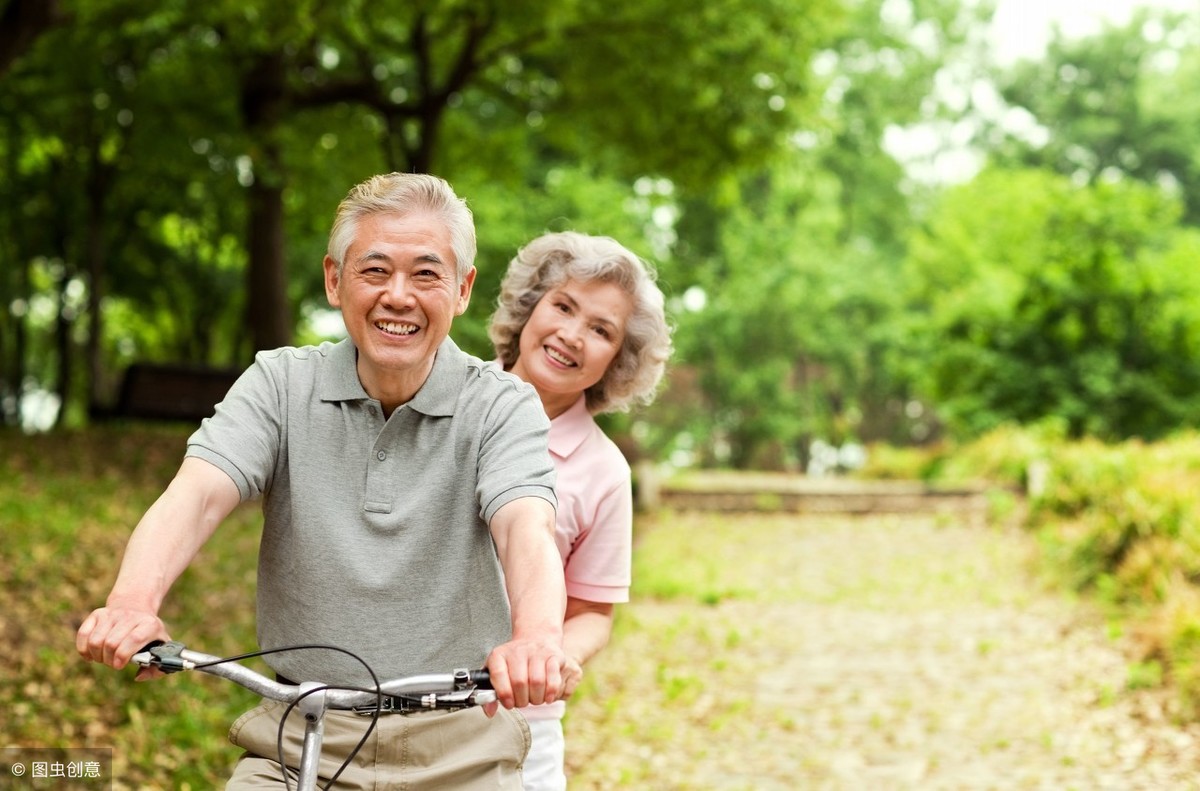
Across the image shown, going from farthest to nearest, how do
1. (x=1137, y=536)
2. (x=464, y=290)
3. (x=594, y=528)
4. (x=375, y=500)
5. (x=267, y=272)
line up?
(x=267, y=272), (x=1137, y=536), (x=594, y=528), (x=464, y=290), (x=375, y=500)

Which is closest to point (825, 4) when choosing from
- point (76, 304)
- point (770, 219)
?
point (770, 219)

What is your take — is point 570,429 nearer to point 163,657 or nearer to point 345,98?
point 163,657

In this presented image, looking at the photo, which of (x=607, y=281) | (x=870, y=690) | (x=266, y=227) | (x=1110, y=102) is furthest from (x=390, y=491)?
(x=1110, y=102)

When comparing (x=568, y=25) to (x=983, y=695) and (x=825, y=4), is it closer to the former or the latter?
(x=825, y=4)

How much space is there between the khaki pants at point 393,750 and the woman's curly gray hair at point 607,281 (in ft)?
3.84

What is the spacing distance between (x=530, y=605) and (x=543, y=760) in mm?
950

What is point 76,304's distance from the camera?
1118 inches

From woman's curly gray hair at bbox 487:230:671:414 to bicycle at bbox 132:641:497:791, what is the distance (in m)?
1.35

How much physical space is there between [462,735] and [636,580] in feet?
34.0

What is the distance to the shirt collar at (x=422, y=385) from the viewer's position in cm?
234

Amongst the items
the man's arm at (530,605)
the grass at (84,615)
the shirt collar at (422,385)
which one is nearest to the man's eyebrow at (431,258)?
the shirt collar at (422,385)

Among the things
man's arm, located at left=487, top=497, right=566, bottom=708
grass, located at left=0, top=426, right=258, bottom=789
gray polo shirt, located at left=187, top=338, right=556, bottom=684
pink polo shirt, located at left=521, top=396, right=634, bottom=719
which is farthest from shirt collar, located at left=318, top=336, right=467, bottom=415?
grass, located at left=0, top=426, right=258, bottom=789

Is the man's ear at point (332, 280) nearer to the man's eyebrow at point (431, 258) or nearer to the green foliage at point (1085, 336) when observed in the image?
the man's eyebrow at point (431, 258)

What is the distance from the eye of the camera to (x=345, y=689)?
2.14m
